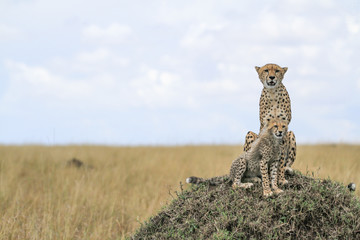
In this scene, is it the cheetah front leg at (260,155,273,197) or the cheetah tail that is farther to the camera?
the cheetah tail

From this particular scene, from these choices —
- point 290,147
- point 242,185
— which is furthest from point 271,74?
point 242,185

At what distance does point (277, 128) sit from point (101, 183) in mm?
7015

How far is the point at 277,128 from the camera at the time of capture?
3982 mm

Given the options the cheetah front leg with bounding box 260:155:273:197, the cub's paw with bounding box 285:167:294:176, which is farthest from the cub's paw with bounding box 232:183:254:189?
the cub's paw with bounding box 285:167:294:176

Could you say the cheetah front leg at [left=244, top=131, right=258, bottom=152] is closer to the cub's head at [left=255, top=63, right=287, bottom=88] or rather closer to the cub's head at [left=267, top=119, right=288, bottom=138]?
the cub's head at [left=267, top=119, right=288, bottom=138]

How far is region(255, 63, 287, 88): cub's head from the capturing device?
170 inches

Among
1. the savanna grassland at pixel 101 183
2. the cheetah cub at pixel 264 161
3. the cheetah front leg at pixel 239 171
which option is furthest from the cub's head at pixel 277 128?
the savanna grassland at pixel 101 183

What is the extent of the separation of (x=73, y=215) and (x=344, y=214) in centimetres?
545

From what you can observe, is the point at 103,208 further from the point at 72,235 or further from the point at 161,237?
the point at 161,237

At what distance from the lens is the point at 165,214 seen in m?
4.31

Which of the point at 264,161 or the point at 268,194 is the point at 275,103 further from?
the point at 268,194

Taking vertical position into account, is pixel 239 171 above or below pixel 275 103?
below

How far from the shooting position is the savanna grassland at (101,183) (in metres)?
7.04

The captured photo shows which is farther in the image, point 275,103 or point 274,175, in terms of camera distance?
point 275,103
